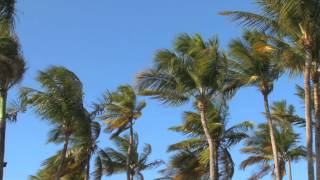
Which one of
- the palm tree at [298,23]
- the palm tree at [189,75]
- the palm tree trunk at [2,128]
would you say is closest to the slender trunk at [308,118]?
the palm tree at [298,23]

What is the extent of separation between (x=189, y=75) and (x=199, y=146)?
1012 cm

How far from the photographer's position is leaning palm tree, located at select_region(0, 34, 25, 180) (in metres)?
18.6

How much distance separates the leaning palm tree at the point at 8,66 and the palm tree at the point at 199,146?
44.4 feet

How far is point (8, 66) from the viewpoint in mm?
18750

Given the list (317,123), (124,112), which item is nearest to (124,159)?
(124,112)

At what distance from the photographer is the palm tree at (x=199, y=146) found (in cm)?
3238

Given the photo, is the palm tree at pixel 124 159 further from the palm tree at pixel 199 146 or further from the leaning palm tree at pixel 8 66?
the leaning palm tree at pixel 8 66

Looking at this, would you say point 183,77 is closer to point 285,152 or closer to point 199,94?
point 199,94

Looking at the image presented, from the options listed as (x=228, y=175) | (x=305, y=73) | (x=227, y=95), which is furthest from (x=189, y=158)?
(x=305, y=73)

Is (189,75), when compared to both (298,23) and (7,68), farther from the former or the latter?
(7,68)

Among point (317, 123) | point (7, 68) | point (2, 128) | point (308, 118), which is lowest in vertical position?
point (2, 128)

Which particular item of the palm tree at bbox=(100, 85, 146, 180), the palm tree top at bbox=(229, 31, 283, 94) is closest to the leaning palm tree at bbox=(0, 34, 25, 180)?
the palm tree top at bbox=(229, 31, 283, 94)

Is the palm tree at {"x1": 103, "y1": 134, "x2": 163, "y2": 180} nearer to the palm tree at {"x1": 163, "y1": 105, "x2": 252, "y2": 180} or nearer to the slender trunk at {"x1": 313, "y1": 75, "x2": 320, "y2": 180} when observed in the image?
the palm tree at {"x1": 163, "y1": 105, "x2": 252, "y2": 180}

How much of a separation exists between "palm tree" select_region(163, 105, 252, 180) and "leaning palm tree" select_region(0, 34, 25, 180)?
13543 millimetres
